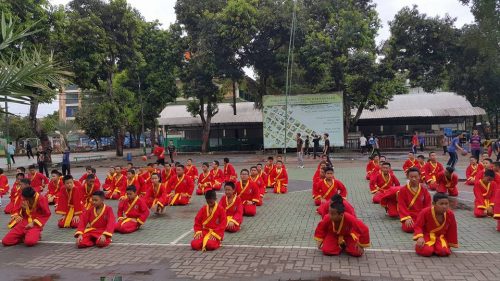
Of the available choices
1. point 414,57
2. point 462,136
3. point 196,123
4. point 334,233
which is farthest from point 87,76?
point 462,136

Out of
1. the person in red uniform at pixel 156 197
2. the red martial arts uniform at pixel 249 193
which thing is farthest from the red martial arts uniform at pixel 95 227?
the red martial arts uniform at pixel 249 193

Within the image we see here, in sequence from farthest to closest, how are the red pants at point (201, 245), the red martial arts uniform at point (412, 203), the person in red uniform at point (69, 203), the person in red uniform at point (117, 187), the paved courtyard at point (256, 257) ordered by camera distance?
1. the person in red uniform at point (117, 187)
2. the person in red uniform at point (69, 203)
3. the red martial arts uniform at point (412, 203)
4. the red pants at point (201, 245)
5. the paved courtyard at point (256, 257)

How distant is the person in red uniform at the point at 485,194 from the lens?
8.71m

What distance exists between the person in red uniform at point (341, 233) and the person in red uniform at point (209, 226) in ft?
5.31

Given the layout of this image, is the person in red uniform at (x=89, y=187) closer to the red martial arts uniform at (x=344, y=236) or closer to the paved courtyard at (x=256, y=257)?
the paved courtyard at (x=256, y=257)

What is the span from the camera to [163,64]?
106 ft

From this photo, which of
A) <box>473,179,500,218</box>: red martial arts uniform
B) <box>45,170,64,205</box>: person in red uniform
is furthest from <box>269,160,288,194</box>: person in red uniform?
<box>45,170,64,205</box>: person in red uniform

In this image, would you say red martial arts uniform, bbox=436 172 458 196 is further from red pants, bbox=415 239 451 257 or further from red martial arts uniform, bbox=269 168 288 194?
red pants, bbox=415 239 451 257

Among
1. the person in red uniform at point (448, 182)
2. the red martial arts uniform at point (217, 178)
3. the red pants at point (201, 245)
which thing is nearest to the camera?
the red pants at point (201, 245)

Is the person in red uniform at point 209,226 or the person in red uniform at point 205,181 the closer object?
the person in red uniform at point 209,226

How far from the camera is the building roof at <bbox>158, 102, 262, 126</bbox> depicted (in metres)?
33.3

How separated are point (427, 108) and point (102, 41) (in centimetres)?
2274

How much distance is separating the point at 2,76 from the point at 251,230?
504 cm

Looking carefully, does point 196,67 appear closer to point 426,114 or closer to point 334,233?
point 426,114
